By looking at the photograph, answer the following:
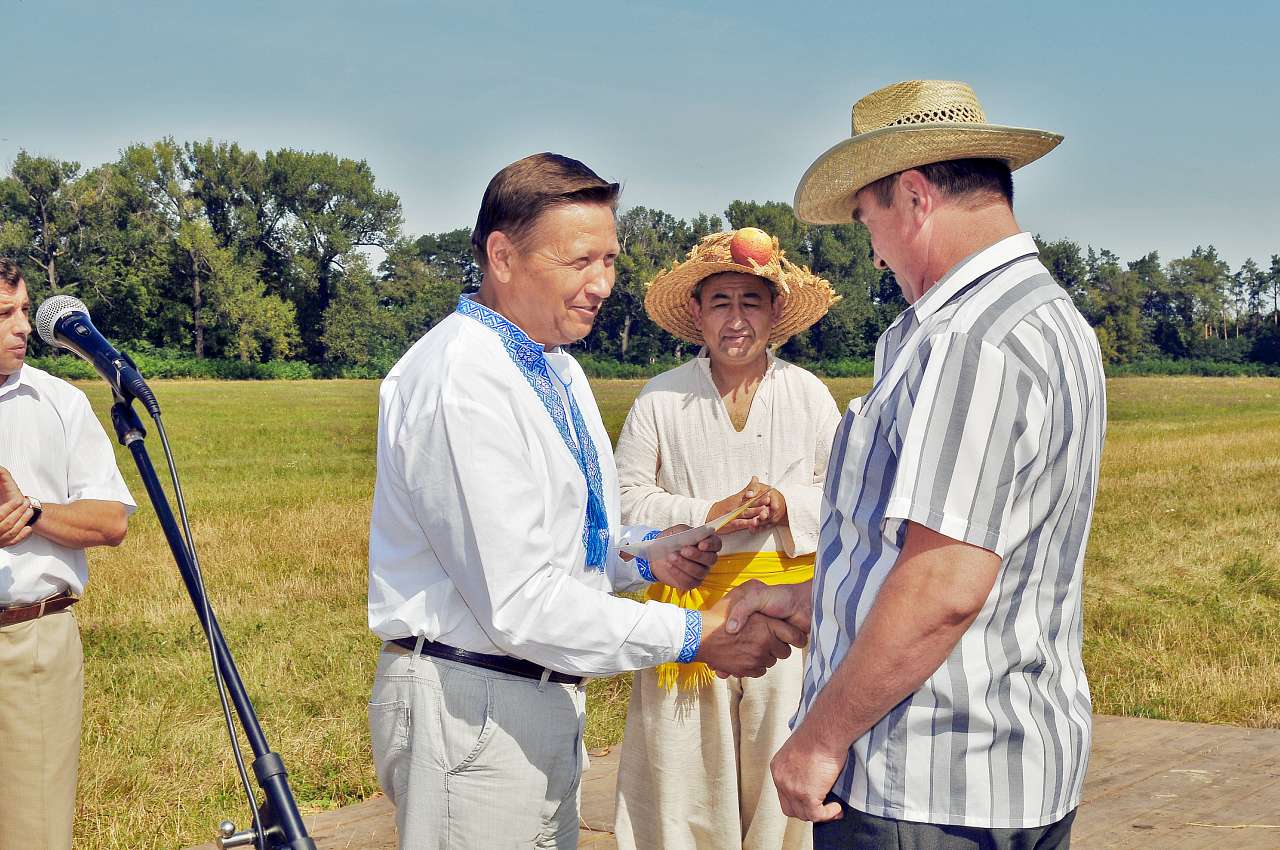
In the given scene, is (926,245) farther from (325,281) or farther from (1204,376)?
(1204,376)

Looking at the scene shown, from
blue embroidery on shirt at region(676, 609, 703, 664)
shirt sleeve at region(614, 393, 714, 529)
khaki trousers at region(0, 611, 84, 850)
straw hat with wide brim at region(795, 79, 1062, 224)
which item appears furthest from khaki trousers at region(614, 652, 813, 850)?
straw hat with wide brim at region(795, 79, 1062, 224)

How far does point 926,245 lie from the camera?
2221mm

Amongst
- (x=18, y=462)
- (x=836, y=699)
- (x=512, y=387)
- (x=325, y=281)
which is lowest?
(x=836, y=699)

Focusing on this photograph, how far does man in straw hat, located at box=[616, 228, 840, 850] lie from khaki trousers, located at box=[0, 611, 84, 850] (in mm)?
1803

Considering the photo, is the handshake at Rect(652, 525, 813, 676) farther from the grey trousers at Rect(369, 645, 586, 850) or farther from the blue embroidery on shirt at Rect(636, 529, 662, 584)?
the grey trousers at Rect(369, 645, 586, 850)

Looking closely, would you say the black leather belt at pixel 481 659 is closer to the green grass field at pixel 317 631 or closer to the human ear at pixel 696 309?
the human ear at pixel 696 309

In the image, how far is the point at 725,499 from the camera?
4.08m

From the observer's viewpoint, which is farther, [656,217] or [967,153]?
[656,217]

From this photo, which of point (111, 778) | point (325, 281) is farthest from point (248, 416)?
point (325, 281)

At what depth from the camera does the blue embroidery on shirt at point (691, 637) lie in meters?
2.54

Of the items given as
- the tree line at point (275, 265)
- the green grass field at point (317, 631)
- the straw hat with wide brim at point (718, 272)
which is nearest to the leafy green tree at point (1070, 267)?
the tree line at point (275, 265)

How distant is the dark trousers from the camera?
2072mm

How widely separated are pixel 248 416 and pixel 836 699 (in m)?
32.8

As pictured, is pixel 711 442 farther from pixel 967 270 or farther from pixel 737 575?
pixel 967 270
